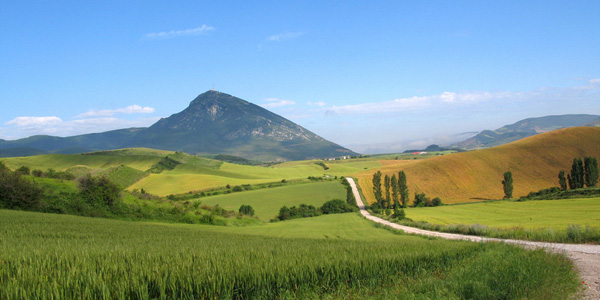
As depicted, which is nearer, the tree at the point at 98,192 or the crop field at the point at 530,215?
the crop field at the point at 530,215

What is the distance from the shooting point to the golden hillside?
76500mm

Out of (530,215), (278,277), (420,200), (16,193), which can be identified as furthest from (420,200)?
(278,277)

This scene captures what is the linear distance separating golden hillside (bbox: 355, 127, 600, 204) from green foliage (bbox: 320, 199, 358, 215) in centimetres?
1043

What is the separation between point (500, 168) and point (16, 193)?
9804cm

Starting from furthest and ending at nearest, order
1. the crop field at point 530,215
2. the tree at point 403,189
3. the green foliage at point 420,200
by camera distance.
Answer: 1. the green foliage at point 420,200
2. the tree at point 403,189
3. the crop field at point 530,215

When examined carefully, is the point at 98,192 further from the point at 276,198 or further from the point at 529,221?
the point at 529,221

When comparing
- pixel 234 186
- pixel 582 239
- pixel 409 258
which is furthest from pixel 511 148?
pixel 409 258

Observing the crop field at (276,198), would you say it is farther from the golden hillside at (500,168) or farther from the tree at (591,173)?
the tree at (591,173)

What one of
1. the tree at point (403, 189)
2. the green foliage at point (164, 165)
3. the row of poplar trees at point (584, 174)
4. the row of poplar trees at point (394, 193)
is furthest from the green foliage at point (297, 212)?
the green foliage at point (164, 165)

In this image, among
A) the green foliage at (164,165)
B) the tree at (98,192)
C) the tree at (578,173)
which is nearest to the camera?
the tree at (98,192)

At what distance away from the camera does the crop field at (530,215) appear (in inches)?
1298

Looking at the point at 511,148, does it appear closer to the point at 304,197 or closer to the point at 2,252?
the point at 304,197

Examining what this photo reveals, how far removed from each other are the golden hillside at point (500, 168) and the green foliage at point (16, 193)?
64287 millimetres

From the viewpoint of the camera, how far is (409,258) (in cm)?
959
